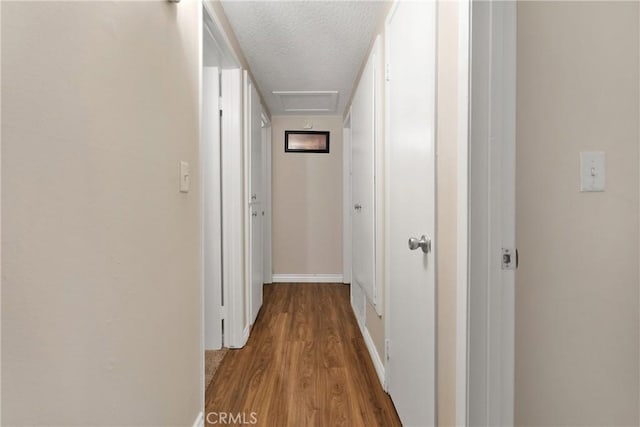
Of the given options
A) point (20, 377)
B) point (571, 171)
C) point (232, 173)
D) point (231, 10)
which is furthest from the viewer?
point (232, 173)

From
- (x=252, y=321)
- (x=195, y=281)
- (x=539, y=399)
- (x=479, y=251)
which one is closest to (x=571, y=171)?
(x=479, y=251)

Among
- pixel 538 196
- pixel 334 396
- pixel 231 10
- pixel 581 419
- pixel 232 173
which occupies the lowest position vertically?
pixel 334 396

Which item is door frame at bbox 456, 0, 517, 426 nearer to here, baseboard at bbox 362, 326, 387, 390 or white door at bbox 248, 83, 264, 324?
baseboard at bbox 362, 326, 387, 390

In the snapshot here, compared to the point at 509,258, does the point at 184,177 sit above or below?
above

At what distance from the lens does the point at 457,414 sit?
92 cm

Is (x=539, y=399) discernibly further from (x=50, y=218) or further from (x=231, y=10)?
(x=231, y=10)

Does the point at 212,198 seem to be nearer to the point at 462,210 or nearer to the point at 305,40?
the point at 305,40

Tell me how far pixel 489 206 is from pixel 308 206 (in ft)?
11.4

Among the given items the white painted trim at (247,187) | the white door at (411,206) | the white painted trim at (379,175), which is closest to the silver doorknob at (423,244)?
the white door at (411,206)

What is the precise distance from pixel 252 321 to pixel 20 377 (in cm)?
222

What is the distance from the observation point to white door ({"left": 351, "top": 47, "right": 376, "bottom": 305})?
2152 millimetres

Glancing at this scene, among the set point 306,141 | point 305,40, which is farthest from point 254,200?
point 306,141

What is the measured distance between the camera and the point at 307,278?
4273 millimetres

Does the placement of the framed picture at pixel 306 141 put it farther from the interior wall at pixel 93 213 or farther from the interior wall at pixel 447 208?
the interior wall at pixel 447 208
